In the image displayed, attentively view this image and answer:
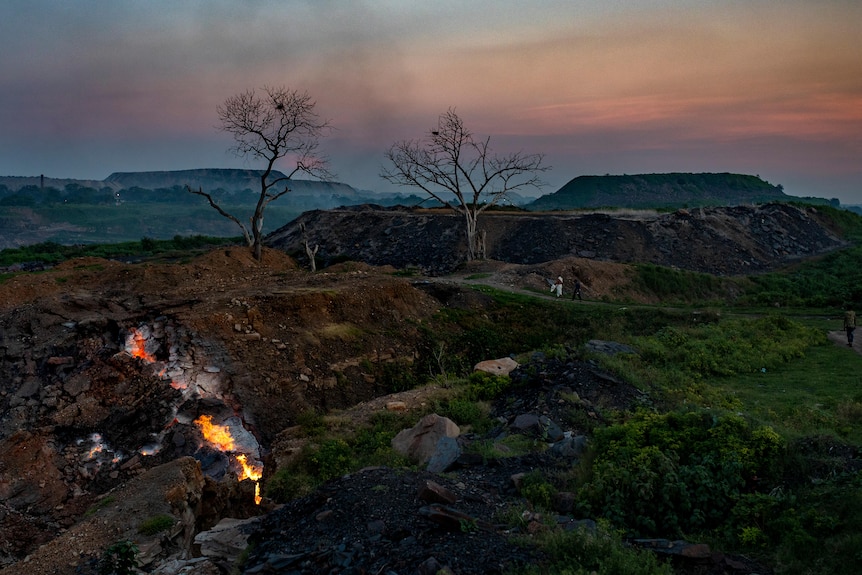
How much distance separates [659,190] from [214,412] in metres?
106

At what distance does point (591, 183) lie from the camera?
359 ft

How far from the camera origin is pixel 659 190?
10388cm

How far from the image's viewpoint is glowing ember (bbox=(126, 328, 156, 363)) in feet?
47.7

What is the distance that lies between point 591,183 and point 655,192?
12.5 m

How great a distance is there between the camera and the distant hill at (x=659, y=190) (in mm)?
100375

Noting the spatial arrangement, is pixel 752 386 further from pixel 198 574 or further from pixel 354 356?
pixel 198 574

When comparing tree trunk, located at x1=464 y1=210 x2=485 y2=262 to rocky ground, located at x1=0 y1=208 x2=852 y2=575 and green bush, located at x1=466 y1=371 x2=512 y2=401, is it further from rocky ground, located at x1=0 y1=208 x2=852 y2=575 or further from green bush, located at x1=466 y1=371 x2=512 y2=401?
green bush, located at x1=466 y1=371 x2=512 y2=401

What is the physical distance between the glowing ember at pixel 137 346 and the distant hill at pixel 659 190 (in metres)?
90.0

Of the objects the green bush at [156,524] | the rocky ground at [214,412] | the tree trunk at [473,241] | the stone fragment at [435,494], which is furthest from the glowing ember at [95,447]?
the tree trunk at [473,241]

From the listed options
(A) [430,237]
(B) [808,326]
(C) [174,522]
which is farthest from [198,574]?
(A) [430,237]

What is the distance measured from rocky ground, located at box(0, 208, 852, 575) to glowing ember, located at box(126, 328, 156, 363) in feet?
0.12

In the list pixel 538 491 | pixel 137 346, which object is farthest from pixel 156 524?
pixel 137 346

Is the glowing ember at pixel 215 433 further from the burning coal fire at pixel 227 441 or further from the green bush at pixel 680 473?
the green bush at pixel 680 473

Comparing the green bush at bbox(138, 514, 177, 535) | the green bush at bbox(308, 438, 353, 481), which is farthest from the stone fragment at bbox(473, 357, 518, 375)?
the green bush at bbox(138, 514, 177, 535)
